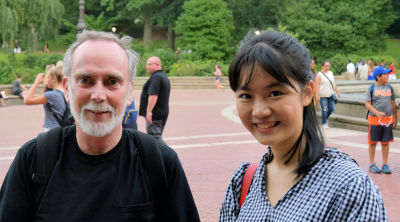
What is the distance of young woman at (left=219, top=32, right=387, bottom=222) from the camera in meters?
1.49

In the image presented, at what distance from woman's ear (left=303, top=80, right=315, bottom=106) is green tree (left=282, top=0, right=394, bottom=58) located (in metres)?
40.5

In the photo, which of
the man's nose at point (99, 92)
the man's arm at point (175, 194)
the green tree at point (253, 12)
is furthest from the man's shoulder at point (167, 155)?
the green tree at point (253, 12)

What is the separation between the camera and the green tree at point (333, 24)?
41.1 metres

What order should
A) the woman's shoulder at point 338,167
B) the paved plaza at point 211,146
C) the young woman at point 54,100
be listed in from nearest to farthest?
the woman's shoulder at point 338,167, the young woman at point 54,100, the paved plaza at point 211,146

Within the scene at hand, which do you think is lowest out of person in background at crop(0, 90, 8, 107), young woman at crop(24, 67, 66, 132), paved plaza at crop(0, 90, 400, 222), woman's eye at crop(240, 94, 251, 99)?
person in background at crop(0, 90, 8, 107)

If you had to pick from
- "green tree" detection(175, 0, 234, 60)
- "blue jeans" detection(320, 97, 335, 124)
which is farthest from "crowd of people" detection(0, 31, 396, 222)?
"green tree" detection(175, 0, 234, 60)

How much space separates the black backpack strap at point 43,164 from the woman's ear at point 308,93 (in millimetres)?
1113

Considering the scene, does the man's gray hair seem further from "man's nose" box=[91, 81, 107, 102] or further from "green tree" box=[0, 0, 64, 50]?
"green tree" box=[0, 0, 64, 50]

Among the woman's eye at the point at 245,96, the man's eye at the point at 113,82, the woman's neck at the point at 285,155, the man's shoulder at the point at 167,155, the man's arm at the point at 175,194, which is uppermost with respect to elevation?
the woman's eye at the point at 245,96

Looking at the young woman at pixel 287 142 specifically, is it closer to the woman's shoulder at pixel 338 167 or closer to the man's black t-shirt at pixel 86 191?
the woman's shoulder at pixel 338 167

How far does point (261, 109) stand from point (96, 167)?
817 millimetres

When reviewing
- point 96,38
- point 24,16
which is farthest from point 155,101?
point 24,16

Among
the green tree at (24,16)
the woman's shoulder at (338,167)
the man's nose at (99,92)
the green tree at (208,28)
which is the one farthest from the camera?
the green tree at (208,28)

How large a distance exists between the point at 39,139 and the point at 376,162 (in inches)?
280
